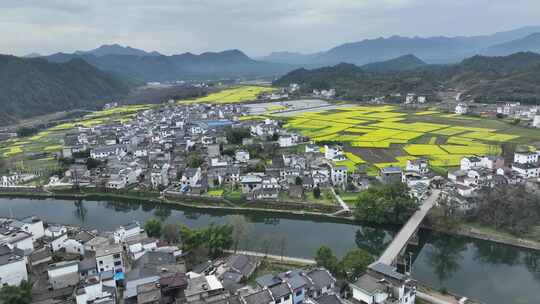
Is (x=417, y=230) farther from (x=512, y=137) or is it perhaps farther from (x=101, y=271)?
(x=512, y=137)

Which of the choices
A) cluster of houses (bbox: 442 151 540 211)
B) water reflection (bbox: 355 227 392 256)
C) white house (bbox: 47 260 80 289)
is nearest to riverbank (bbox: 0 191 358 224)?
water reflection (bbox: 355 227 392 256)

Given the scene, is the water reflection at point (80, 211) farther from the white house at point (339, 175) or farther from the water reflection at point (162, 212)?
the white house at point (339, 175)

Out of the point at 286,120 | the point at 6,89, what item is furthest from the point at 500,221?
the point at 6,89

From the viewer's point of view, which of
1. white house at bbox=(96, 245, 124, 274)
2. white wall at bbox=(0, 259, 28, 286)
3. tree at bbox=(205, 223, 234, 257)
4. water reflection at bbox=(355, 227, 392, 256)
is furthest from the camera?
water reflection at bbox=(355, 227, 392, 256)

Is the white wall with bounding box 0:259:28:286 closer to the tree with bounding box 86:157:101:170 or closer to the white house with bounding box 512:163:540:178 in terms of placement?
the tree with bounding box 86:157:101:170

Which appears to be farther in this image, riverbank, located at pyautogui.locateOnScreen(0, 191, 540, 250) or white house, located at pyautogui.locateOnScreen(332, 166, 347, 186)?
white house, located at pyautogui.locateOnScreen(332, 166, 347, 186)

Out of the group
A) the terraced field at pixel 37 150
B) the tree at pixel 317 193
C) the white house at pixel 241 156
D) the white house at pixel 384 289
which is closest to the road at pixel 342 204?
the tree at pixel 317 193

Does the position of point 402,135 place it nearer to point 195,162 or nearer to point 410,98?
point 195,162
